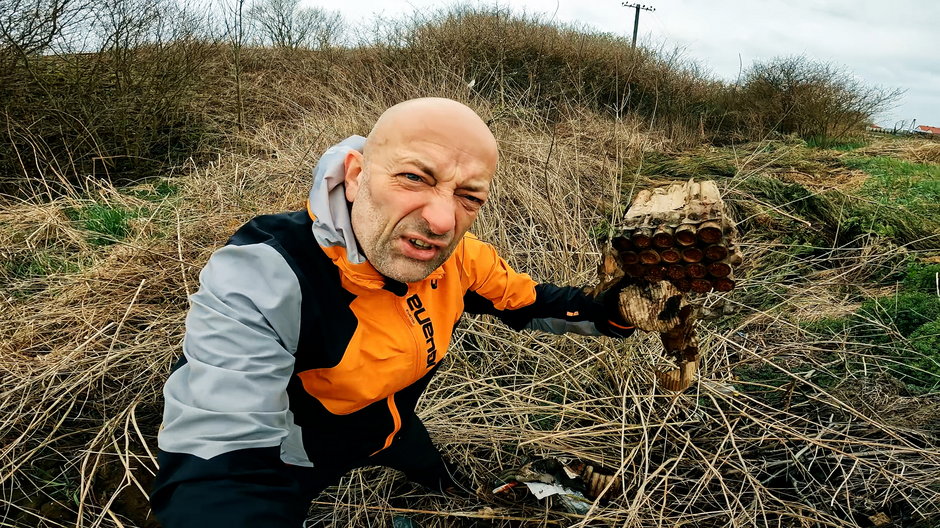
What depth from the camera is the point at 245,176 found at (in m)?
4.25

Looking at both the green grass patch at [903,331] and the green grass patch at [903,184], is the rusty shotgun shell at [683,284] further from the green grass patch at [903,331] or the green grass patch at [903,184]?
the green grass patch at [903,184]

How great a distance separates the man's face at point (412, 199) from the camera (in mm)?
1116

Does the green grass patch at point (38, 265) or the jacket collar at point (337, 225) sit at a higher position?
the jacket collar at point (337, 225)

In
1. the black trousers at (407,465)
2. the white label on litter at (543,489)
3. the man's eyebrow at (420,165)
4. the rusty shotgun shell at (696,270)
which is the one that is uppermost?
the man's eyebrow at (420,165)

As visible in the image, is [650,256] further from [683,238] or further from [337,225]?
[337,225]

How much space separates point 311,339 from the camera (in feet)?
3.65

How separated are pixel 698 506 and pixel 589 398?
0.56 m

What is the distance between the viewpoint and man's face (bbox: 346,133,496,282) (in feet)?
3.66

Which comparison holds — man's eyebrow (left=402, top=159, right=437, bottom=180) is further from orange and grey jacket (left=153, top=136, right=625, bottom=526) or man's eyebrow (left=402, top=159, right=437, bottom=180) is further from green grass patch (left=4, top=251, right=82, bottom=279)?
green grass patch (left=4, top=251, right=82, bottom=279)

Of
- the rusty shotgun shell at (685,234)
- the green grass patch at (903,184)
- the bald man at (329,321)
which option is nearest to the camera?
the bald man at (329,321)

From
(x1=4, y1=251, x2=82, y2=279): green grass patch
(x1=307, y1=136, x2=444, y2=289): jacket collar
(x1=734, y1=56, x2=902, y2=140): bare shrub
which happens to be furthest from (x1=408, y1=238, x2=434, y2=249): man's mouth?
(x1=734, y1=56, x2=902, y2=140): bare shrub

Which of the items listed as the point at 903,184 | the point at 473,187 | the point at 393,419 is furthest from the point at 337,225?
the point at 903,184

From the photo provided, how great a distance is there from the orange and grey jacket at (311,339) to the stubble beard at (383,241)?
3 centimetres

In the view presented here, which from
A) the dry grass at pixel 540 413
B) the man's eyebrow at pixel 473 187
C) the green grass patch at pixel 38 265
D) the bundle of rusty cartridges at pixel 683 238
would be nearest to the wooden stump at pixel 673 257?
the bundle of rusty cartridges at pixel 683 238
